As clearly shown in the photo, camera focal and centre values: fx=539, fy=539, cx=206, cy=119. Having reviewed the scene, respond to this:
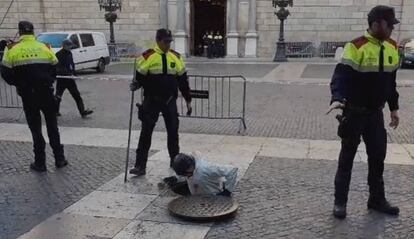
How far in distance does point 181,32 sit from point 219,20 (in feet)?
11.3

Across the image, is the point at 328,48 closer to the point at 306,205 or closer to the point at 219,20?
the point at 219,20

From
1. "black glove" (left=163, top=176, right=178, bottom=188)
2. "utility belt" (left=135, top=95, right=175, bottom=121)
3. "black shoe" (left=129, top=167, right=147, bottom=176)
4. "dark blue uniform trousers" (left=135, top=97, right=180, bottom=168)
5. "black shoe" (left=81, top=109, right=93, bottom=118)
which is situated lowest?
"black shoe" (left=81, top=109, right=93, bottom=118)

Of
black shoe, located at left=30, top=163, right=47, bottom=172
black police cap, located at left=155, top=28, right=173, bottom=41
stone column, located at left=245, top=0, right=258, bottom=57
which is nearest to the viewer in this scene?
black police cap, located at left=155, top=28, right=173, bottom=41

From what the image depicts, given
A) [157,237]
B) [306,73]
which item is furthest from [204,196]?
[306,73]

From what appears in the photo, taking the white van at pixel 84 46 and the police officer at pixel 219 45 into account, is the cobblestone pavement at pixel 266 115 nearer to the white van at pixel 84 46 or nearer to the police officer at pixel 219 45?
the white van at pixel 84 46

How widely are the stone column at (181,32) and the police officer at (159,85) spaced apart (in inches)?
1014

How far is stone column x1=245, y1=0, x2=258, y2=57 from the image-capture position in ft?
103

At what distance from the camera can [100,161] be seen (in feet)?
24.0

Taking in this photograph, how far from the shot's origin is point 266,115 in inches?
440

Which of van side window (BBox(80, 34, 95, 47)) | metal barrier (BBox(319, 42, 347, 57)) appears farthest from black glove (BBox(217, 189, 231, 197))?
metal barrier (BBox(319, 42, 347, 57))

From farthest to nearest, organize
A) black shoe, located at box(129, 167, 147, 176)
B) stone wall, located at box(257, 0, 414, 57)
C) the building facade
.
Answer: the building facade
stone wall, located at box(257, 0, 414, 57)
black shoe, located at box(129, 167, 147, 176)

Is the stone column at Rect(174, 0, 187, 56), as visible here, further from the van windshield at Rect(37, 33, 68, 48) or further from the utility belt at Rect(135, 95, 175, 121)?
the utility belt at Rect(135, 95, 175, 121)

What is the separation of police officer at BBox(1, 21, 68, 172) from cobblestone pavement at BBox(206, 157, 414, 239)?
2.60 m

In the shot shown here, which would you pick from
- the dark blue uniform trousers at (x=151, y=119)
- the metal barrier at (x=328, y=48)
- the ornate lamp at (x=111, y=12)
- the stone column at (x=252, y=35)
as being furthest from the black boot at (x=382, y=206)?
the stone column at (x=252, y=35)
